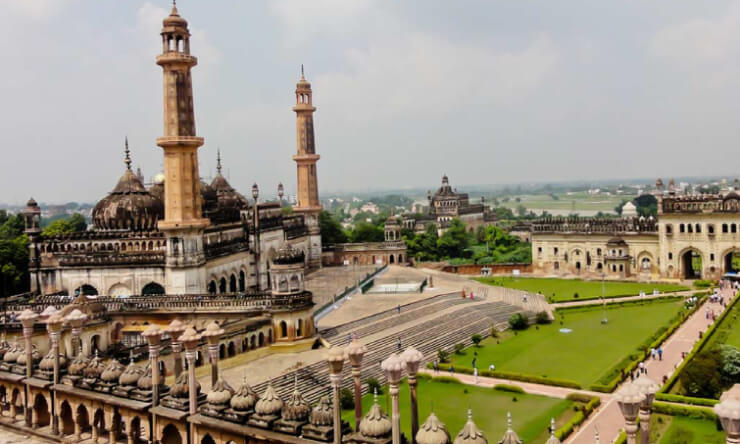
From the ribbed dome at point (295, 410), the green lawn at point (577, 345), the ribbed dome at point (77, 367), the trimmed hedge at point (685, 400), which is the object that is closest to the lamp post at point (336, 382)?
the ribbed dome at point (295, 410)

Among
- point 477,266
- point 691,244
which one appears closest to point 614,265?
point 691,244

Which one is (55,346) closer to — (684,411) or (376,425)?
(376,425)

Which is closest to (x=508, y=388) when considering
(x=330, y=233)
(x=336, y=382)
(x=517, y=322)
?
(x=517, y=322)

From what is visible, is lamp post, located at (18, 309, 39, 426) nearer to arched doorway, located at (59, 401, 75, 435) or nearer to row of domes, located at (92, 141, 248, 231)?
arched doorway, located at (59, 401, 75, 435)

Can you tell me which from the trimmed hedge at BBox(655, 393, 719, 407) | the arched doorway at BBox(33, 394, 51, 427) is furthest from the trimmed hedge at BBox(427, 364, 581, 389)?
the arched doorway at BBox(33, 394, 51, 427)

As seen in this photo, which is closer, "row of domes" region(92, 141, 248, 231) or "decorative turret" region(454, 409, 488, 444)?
"decorative turret" region(454, 409, 488, 444)
